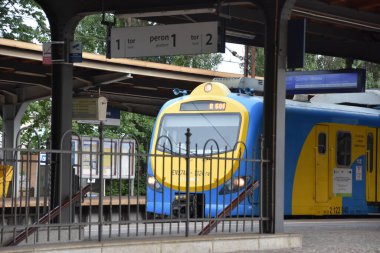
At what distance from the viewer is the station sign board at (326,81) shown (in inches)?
649

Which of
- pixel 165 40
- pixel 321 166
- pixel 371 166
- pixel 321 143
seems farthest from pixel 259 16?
pixel 371 166

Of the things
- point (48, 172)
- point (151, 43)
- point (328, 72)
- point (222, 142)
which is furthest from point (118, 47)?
point (328, 72)

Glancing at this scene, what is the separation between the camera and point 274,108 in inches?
466

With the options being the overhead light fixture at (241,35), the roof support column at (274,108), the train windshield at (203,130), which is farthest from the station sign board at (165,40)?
the train windshield at (203,130)

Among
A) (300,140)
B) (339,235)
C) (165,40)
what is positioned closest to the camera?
(165,40)

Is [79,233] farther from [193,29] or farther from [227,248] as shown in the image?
[193,29]

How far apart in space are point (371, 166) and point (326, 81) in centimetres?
294

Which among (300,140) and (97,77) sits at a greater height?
(97,77)

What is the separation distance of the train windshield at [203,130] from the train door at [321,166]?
78.6 inches

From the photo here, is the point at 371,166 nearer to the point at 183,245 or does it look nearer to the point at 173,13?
the point at 173,13

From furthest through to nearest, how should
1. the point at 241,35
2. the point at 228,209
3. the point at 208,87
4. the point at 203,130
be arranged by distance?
1. the point at 208,87
2. the point at 203,130
3. the point at 241,35
4. the point at 228,209

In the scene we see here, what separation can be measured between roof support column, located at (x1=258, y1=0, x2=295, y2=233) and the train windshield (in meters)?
4.65

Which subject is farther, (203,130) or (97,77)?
(97,77)

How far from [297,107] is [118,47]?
560 cm
